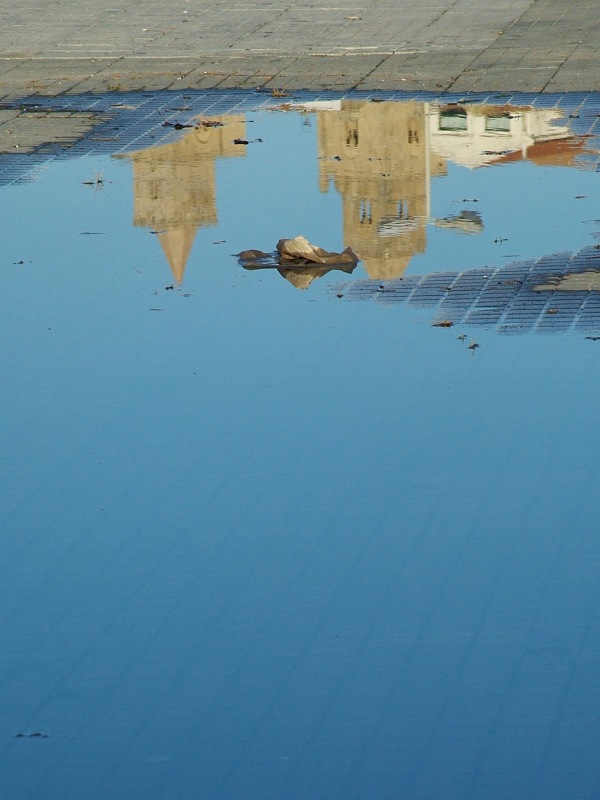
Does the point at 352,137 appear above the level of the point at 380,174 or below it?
above

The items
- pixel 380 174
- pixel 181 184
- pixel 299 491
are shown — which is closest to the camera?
pixel 299 491

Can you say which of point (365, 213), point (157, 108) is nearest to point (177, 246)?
point (365, 213)

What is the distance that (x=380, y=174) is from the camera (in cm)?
1530

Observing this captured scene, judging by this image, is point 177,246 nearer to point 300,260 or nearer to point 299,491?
point 300,260

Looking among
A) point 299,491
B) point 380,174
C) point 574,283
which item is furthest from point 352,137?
point 299,491

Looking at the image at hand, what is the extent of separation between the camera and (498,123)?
16.7 metres

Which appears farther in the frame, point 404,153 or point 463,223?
point 404,153

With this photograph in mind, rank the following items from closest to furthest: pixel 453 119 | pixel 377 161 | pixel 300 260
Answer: pixel 300 260, pixel 377 161, pixel 453 119

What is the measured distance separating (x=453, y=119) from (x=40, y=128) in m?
4.77

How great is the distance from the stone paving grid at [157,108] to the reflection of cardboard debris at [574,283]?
403 centimetres

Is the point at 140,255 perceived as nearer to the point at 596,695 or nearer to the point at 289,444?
the point at 289,444

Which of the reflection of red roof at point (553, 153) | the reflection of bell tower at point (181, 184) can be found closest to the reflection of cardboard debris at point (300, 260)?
the reflection of bell tower at point (181, 184)

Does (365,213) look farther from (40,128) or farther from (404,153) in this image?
(40,128)

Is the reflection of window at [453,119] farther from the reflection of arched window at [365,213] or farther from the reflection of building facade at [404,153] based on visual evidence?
the reflection of arched window at [365,213]
